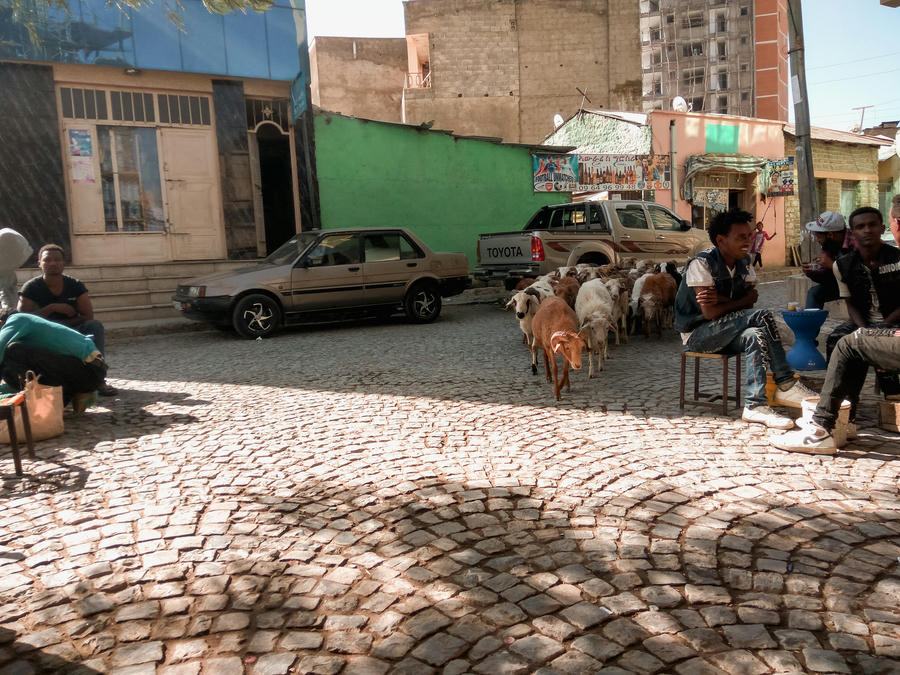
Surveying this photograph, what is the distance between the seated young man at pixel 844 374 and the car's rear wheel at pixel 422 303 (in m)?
8.74

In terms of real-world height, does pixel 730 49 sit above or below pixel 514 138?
above

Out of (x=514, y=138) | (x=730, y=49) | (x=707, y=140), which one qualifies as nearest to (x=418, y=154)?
(x=707, y=140)

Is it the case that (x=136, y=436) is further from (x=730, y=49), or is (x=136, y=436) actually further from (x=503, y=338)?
(x=730, y=49)

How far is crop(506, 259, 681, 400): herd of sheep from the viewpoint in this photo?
250 inches

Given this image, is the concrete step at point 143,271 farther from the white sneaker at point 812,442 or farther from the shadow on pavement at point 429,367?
the white sneaker at point 812,442

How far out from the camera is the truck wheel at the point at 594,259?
13336mm


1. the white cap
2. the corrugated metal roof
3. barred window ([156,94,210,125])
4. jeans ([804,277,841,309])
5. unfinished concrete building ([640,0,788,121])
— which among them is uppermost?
unfinished concrete building ([640,0,788,121])

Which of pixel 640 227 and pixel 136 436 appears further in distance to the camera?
pixel 640 227

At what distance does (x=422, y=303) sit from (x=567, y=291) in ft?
14.2

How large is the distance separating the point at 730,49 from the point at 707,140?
33.1m

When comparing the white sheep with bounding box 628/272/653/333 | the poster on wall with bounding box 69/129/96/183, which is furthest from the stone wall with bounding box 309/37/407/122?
the white sheep with bounding box 628/272/653/333

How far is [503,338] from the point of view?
10.1 meters

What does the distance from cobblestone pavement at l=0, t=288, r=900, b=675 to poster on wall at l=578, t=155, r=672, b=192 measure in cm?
1498

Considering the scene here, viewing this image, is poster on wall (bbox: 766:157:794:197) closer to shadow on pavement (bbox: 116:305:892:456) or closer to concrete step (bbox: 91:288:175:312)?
shadow on pavement (bbox: 116:305:892:456)
